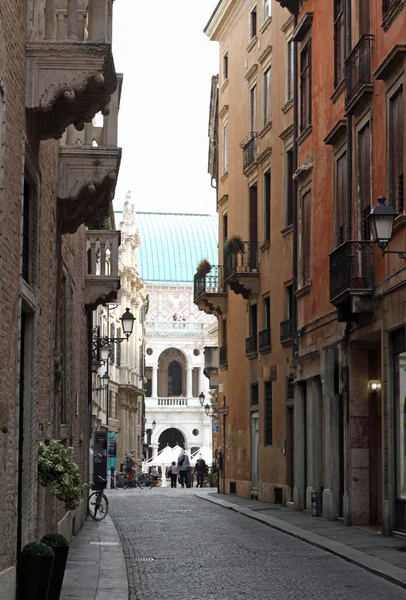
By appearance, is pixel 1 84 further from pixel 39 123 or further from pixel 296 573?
pixel 296 573

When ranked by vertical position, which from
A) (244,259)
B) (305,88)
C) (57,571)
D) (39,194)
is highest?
(305,88)

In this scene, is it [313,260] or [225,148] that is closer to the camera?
[313,260]

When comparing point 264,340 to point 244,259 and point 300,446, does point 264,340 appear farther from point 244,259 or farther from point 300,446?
point 300,446

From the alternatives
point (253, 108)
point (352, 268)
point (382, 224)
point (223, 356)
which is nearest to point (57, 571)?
point (382, 224)

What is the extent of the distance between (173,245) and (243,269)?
96.4 metres

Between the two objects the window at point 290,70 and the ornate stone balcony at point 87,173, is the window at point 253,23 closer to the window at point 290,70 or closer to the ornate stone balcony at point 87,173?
the window at point 290,70

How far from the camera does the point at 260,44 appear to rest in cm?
3859

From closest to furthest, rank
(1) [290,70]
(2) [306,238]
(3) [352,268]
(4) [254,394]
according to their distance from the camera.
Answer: (3) [352,268], (2) [306,238], (1) [290,70], (4) [254,394]

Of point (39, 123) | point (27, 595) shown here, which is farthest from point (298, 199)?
point (27, 595)

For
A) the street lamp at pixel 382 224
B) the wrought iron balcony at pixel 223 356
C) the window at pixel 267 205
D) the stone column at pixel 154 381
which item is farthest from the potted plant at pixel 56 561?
the stone column at pixel 154 381

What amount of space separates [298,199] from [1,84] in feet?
67.0

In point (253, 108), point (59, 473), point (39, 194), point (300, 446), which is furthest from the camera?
point (253, 108)

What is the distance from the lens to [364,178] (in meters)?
23.9

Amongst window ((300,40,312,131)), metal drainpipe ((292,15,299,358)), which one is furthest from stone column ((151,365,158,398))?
window ((300,40,312,131))
